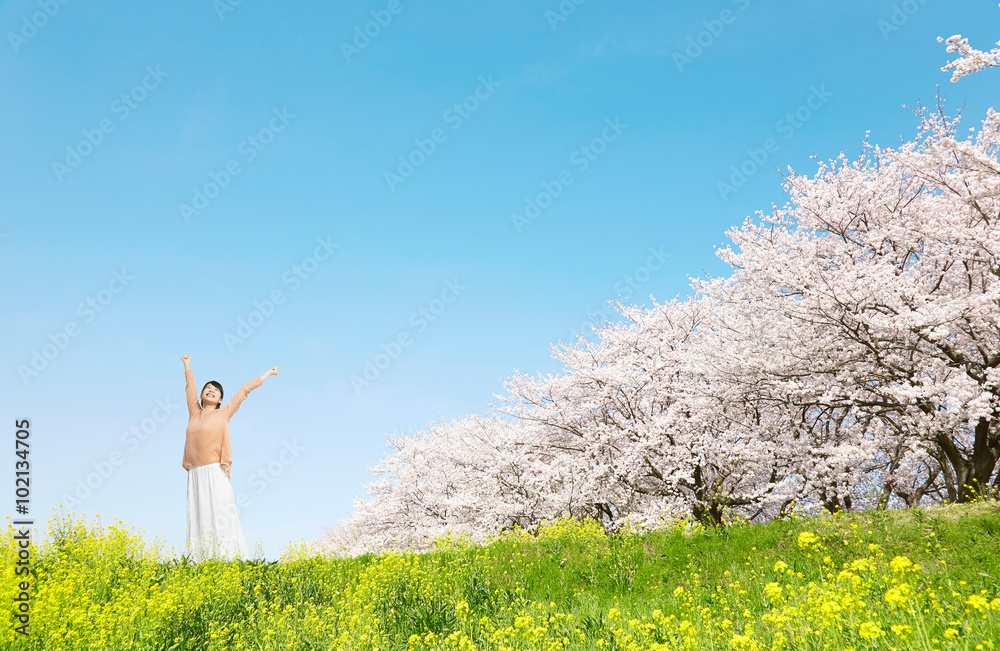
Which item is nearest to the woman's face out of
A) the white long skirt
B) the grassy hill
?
the white long skirt

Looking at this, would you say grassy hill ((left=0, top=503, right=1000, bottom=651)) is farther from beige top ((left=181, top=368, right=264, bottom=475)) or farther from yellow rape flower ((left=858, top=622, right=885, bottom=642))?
beige top ((left=181, top=368, right=264, bottom=475))

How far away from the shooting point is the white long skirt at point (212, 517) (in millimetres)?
11414

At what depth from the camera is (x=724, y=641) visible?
528 centimetres

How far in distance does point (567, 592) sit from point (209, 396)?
7.70 meters

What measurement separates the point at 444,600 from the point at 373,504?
96.0 ft

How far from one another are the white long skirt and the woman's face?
3.97 feet

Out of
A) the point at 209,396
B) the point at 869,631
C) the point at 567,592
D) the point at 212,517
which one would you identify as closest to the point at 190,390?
the point at 209,396

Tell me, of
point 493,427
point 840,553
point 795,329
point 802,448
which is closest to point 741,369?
point 795,329

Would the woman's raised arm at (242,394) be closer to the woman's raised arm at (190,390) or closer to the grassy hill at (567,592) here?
the woman's raised arm at (190,390)

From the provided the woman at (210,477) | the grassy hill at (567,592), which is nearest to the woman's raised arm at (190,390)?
the woman at (210,477)

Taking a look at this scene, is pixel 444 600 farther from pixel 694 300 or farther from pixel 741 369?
pixel 694 300

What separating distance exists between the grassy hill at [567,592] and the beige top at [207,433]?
177 centimetres

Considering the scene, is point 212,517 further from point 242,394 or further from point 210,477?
point 242,394

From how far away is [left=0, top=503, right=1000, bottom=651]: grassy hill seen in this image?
513cm
